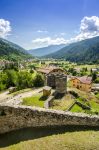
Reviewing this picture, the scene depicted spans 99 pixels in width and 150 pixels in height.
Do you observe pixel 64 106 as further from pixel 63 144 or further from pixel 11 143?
pixel 63 144

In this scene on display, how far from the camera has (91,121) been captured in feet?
52.9

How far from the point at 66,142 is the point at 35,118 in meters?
4.15

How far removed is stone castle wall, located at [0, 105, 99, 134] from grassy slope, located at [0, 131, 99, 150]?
1.06 m

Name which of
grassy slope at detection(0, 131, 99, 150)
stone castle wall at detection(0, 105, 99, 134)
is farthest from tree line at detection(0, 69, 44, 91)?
grassy slope at detection(0, 131, 99, 150)

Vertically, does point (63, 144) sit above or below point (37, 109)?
below

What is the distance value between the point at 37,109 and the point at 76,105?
14567 mm

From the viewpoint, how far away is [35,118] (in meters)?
17.9

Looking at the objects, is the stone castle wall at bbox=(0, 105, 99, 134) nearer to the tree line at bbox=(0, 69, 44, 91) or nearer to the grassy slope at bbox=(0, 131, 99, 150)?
the grassy slope at bbox=(0, 131, 99, 150)

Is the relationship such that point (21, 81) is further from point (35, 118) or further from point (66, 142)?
point (66, 142)

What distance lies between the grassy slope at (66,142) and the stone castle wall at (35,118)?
106 centimetres

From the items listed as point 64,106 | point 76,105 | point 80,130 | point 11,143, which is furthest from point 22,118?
point 76,105

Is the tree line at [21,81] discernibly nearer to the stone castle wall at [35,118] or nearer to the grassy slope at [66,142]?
the stone castle wall at [35,118]

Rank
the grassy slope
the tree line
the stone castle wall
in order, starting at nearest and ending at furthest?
the grassy slope < the stone castle wall < the tree line

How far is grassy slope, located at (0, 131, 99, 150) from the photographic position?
13867mm
